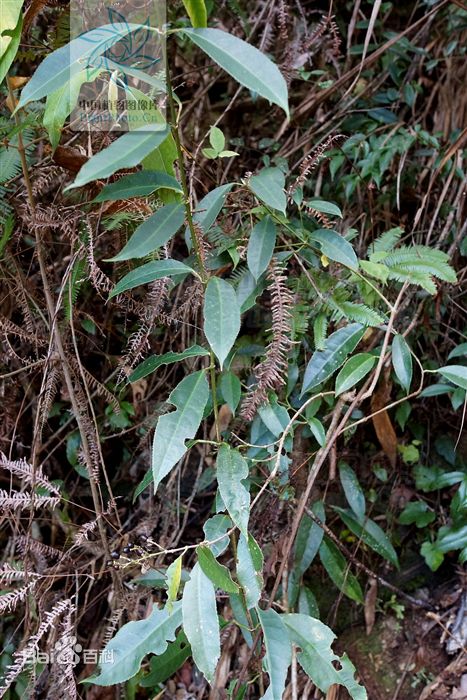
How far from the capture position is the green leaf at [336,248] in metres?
1.07

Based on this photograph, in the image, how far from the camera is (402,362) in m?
1.05

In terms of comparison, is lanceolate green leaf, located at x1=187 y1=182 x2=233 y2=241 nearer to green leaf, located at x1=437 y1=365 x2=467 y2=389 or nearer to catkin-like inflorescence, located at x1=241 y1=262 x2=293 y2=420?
catkin-like inflorescence, located at x1=241 y1=262 x2=293 y2=420

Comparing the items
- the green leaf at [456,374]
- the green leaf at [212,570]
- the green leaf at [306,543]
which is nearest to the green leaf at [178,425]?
the green leaf at [212,570]

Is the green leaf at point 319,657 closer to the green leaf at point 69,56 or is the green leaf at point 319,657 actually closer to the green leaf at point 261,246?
the green leaf at point 261,246

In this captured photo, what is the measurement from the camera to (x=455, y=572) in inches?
55.6

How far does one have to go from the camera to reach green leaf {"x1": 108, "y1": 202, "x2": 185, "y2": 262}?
33.3 inches

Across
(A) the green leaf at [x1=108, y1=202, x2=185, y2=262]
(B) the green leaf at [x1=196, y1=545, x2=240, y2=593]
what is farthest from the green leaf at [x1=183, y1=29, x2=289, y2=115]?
(B) the green leaf at [x1=196, y1=545, x2=240, y2=593]

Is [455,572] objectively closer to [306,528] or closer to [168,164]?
[306,528]

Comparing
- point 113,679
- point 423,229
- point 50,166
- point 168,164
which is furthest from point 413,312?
point 113,679

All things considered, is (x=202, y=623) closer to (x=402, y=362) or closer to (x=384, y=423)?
(x=402, y=362)

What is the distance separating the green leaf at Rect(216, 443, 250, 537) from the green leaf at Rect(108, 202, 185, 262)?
1.08ft

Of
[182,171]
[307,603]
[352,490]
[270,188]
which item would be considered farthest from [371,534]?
[182,171]

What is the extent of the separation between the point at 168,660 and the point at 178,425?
1.88 ft

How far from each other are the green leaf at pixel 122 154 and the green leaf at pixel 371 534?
3.28 ft
